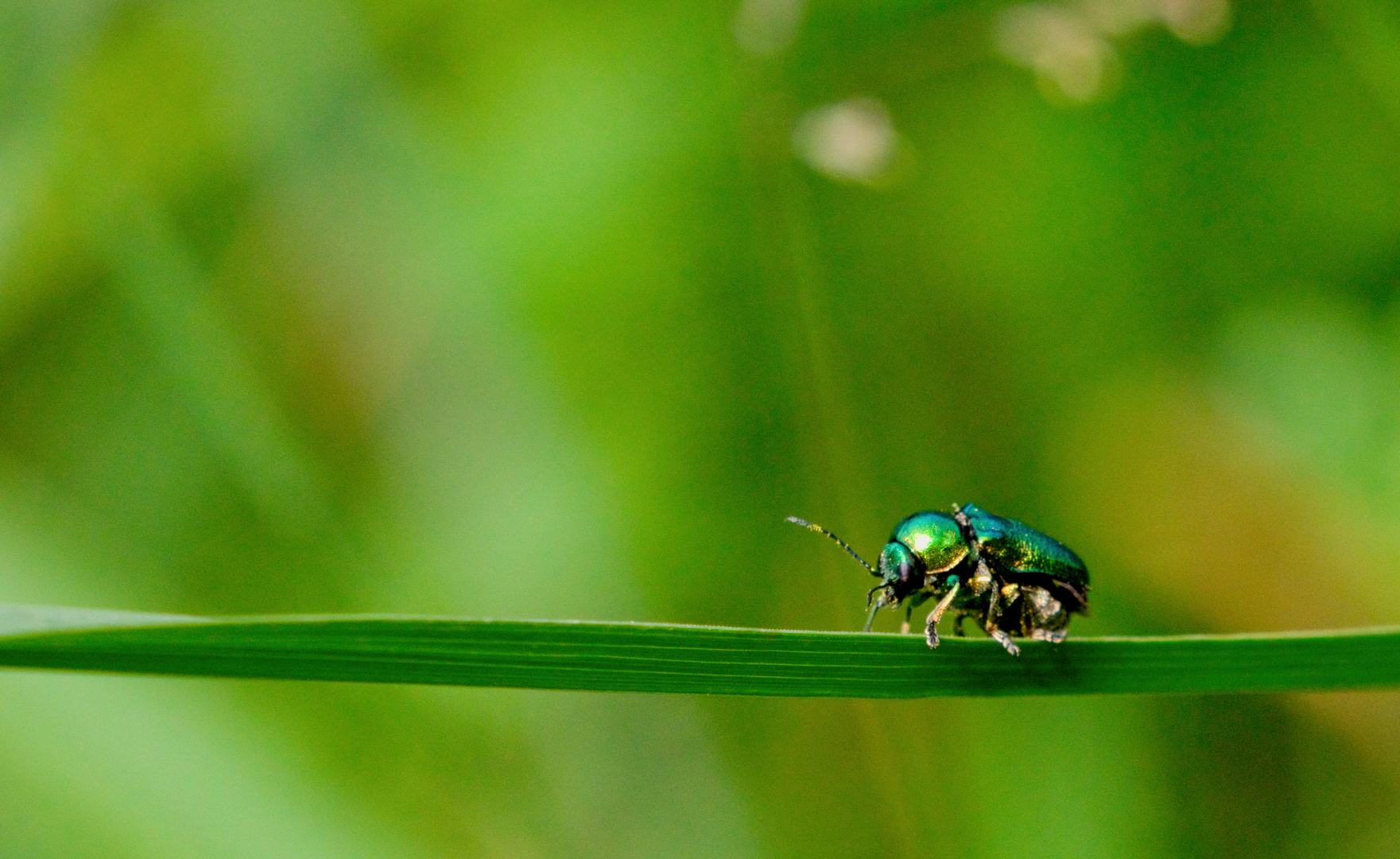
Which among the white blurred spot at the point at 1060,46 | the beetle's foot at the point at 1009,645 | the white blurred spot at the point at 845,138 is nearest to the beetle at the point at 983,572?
the beetle's foot at the point at 1009,645

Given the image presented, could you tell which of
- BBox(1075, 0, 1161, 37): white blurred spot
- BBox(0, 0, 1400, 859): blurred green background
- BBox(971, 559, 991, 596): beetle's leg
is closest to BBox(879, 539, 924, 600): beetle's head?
BBox(971, 559, 991, 596): beetle's leg

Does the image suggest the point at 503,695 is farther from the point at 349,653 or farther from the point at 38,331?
the point at 38,331

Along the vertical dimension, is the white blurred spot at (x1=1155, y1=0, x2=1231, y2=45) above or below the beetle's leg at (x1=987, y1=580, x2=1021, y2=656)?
above

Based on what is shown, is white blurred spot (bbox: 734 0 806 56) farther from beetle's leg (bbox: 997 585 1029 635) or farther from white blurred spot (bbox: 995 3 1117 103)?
beetle's leg (bbox: 997 585 1029 635)

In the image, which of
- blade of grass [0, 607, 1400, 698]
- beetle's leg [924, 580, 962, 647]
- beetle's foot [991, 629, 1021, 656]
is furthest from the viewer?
beetle's foot [991, 629, 1021, 656]

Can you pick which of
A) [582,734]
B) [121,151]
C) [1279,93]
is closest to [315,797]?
[582,734]

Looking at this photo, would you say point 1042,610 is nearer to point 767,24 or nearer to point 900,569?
point 900,569

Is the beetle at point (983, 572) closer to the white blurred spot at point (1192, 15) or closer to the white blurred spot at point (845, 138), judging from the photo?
the white blurred spot at point (845, 138)

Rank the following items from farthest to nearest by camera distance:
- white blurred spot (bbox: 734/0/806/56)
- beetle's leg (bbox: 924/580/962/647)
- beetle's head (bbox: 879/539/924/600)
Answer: white blurred spot (bbox: 734/0/806/56) < beetle's head (bbox: 879/539/924/600) < beetle's leg (bbox: 924/580/962/647)

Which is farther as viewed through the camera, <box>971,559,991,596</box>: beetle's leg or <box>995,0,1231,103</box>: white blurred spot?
<box>995,0,1231,103</box>: white blurred spot
